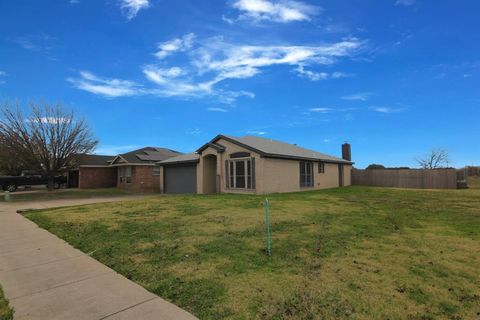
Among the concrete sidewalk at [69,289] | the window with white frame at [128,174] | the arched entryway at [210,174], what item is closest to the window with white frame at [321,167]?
the arched entryway at [210,174]

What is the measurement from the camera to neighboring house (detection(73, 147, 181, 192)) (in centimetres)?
2797

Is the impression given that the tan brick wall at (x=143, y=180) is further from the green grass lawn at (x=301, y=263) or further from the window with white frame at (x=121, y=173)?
A: the green grass lawn at (x=301, y=263)

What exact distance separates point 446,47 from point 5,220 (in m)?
21.7

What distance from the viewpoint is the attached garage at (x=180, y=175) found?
23.0 meters

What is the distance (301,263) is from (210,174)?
57.0 feet

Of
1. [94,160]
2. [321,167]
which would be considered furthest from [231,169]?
[94,160]

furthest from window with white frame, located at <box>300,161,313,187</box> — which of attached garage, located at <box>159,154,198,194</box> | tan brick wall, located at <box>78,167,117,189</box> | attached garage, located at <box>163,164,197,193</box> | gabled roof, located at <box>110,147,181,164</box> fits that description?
tan brick wall, located at <box>78,167,117,189</box>

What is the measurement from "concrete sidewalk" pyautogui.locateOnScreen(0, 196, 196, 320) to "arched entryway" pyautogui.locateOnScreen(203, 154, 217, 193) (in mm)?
15154

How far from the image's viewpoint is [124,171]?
29906 mm

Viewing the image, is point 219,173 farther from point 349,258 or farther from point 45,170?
point 45,170

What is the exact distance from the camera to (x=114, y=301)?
369 cm

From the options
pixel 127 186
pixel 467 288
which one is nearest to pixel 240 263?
pixel 467 288

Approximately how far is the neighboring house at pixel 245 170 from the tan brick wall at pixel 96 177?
11.0m

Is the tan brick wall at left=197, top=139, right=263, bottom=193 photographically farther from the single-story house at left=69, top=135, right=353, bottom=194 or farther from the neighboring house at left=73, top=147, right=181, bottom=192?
the neighboring house at left=73, top=147, right=181, bottom=192
